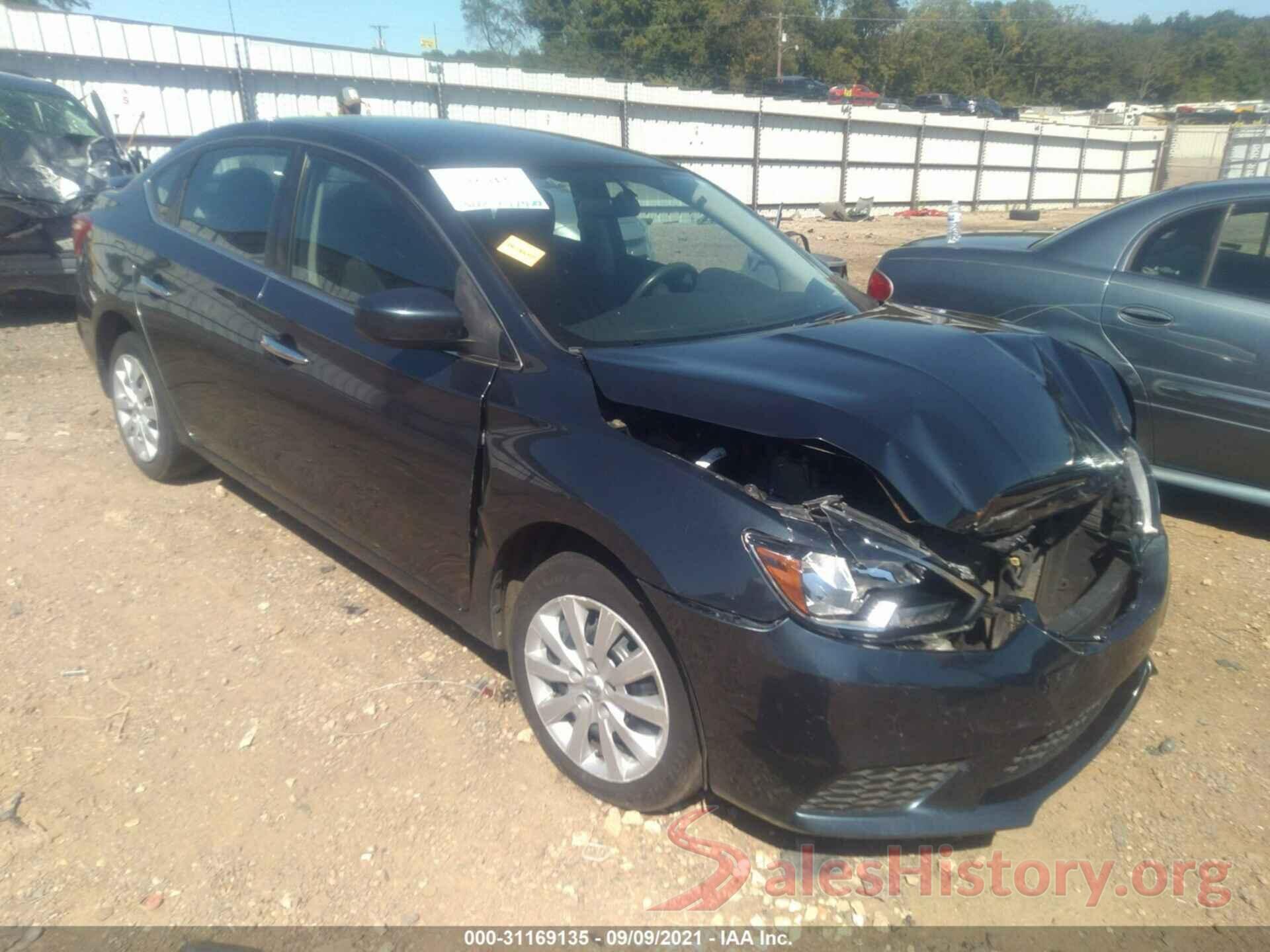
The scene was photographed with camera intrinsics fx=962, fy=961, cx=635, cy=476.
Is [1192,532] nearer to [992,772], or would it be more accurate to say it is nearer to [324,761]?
[992,772]

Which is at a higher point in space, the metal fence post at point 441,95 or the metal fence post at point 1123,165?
the metal fence post at point 441,95

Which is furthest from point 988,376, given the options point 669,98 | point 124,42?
point 669,98

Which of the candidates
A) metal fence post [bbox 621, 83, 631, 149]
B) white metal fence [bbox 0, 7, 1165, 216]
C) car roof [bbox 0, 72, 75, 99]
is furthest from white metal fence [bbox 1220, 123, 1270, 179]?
car roof [bbox 0, 72, 75, 99]

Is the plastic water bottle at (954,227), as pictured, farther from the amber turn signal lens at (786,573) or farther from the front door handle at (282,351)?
the amber turn signal lens at (786,573)

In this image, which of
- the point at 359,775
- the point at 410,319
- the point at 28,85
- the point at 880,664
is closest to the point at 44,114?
the point at 28,85

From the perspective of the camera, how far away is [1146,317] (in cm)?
447

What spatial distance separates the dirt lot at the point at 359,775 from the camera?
7.87ft

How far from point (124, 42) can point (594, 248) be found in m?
12.0

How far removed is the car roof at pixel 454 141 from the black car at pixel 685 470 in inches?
0.7

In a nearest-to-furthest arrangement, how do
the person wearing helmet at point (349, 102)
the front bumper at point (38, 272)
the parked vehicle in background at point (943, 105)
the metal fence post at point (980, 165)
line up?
the front bumper at point (38, 272), the person wearing helmet at point (349, 102), the metal fence post at point (980, 165), the parked vehicle in background at point (943, 105)

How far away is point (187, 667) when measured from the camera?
11.0 feet

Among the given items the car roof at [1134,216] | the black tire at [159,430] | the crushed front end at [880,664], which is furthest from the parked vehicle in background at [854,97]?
the crushed front end at [880,664]

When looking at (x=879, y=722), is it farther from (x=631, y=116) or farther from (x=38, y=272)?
(x=631, y=116)

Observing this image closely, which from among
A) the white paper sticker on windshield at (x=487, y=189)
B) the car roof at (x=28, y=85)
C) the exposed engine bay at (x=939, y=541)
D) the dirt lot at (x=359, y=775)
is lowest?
the dirt lot at (x=359, y=775)
